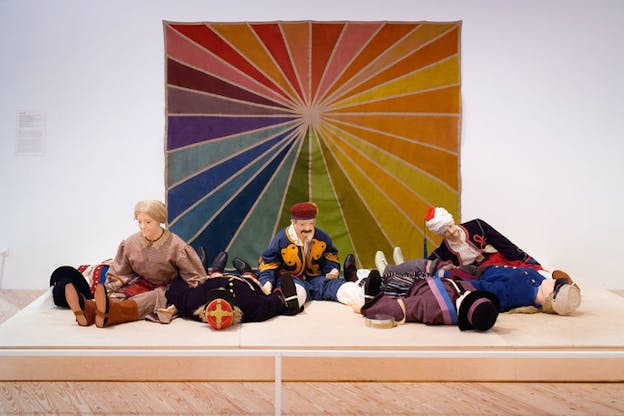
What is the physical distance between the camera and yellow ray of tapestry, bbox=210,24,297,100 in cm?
518

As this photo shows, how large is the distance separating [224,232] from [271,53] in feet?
4.42

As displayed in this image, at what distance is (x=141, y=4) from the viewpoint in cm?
517

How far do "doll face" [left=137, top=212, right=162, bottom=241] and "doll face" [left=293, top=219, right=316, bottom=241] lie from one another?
839 mm

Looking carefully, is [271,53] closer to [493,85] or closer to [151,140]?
[151,140]

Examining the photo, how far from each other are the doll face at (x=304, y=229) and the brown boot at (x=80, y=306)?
1.28 metres

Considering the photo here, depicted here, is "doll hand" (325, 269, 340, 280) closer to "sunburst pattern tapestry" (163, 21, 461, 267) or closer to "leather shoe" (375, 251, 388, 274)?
"leather shoe" (375, 251, 388, 274)

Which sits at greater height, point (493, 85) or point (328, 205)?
point (493, 85)

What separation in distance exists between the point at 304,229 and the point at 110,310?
4.12 feet

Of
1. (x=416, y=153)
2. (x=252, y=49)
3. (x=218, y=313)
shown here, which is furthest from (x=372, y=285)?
(x=252, y=49)

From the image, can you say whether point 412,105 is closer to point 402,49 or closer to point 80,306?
point 402,49

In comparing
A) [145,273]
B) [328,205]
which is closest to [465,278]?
[328,205]

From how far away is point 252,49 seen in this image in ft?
17.1

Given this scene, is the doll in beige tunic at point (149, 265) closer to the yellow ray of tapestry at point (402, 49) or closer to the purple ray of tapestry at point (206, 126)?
the purple ray of tapestry at point (206, 126)

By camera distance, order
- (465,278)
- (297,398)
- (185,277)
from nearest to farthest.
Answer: (297,398)
(185,277)
(465,278)
